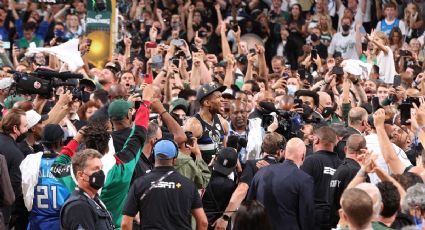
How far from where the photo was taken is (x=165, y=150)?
899 centimetres

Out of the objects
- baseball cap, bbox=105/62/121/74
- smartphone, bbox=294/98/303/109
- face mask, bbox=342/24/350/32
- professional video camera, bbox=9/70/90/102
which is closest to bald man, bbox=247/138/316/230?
professional video camera, bbox=9/70/90/102

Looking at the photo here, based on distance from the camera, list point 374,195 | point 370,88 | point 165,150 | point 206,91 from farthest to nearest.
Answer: point 370,88, point 206,91, point 165,150, point 374,195

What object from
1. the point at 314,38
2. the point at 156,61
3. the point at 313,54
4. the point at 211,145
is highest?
the point at 314,38

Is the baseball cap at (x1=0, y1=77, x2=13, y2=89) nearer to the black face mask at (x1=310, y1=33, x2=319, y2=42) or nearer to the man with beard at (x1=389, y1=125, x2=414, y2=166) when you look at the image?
the man with beard at (x1=389, y1=125, x2=414, y2=166)

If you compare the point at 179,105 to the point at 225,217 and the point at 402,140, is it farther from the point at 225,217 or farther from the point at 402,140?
the point at 402,140

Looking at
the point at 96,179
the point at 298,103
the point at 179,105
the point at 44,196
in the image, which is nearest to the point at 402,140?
the point at 298,103

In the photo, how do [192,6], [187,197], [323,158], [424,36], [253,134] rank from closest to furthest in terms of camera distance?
[187,197] → [323,158] → [253,134] → [424,36] → [192,6]

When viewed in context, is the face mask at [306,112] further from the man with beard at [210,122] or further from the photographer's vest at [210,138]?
the photographer's vest at [210,138]

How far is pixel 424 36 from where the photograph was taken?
19125mm

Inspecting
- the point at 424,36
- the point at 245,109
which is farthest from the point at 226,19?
the point at 245,109

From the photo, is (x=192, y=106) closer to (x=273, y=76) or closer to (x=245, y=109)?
(x=245, y=109)

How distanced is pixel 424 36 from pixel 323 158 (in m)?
9.75

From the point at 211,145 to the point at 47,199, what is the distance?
8.16ft

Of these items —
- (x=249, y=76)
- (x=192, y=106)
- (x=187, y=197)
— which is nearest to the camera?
(x=187, y=197)
